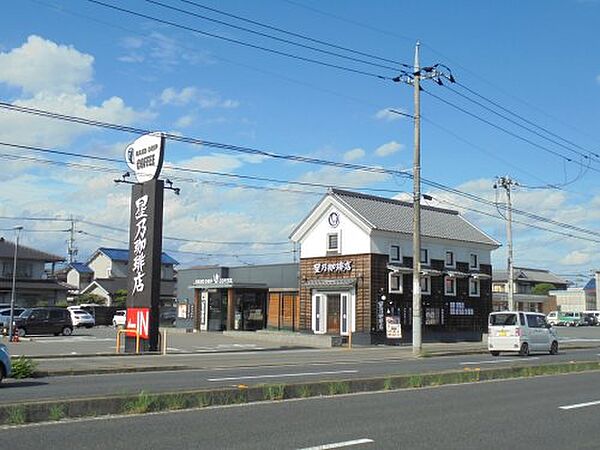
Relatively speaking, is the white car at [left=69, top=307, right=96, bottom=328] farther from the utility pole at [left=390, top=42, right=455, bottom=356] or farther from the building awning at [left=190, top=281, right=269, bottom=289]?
the utility pole at [left=390, top=42, right=455, bottom=356]

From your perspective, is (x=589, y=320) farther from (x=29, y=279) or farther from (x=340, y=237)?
(x=29, y=279)

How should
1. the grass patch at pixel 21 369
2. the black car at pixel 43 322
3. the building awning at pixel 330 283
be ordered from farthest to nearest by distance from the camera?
the black car at pixel 43 322 → the building awning at pixel 330 283 → the grass patch at pixel 21 369

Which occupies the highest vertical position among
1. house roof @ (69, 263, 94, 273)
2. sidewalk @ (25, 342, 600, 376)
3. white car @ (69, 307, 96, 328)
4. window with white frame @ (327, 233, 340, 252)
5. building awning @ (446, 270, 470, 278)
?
house roof @ (69, 263, 94, 273)

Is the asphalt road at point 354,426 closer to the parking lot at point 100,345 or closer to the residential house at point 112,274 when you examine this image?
the parking lot at point 100,345

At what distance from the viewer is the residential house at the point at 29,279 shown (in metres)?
64.3

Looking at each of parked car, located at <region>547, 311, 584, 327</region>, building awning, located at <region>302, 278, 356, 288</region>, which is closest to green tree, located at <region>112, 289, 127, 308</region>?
building awning, located at <region>302, 278, 356, 288</region>

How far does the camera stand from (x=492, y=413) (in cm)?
1139

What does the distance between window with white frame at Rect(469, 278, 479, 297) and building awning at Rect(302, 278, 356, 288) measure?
366 inches

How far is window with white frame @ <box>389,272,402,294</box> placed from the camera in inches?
1515

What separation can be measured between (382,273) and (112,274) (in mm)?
54928

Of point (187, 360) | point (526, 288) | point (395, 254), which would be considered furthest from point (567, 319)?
point (187, 360)

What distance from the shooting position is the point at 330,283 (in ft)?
129

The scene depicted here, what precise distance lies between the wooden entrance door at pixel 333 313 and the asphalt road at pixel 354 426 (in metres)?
25.9

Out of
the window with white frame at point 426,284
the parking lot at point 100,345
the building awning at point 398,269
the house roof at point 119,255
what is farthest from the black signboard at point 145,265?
the house roof at point 119,255
